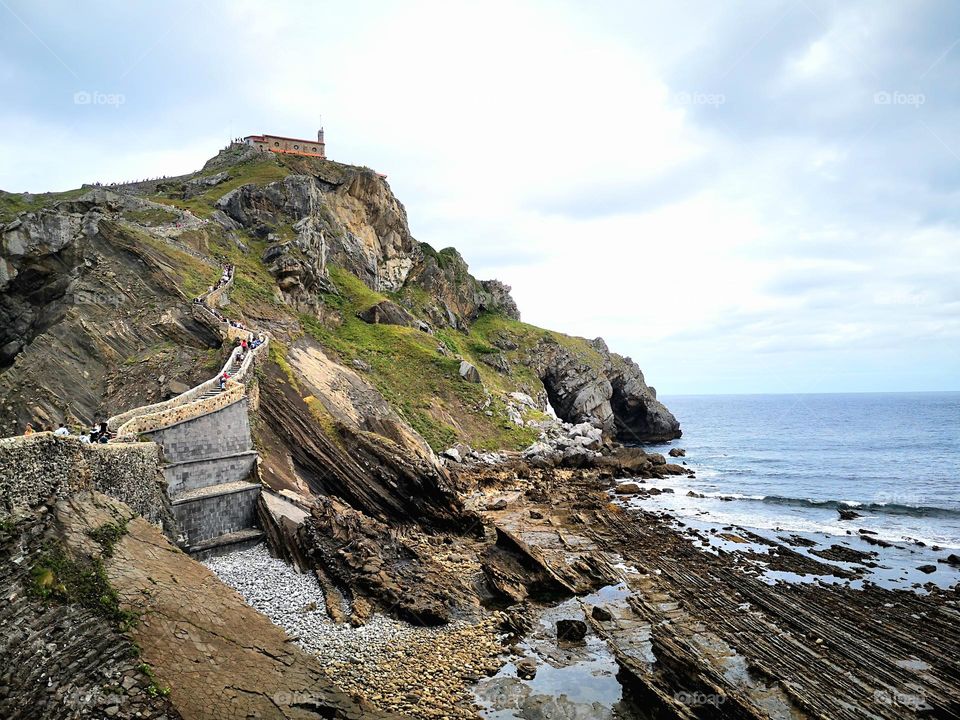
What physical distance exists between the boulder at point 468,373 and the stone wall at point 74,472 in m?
44.4

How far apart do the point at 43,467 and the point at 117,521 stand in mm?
2485

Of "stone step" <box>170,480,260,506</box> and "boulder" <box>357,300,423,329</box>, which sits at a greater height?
"boulder" <box>357,300,423,329</box>

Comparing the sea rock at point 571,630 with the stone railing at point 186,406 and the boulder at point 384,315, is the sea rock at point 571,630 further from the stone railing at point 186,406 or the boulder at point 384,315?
the boulder at point 384,315

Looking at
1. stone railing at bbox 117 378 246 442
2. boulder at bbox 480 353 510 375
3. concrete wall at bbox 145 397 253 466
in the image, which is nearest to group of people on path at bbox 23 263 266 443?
stone railing at bbox 117 378 246 442

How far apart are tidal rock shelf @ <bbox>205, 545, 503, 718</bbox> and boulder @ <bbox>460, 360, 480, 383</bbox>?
134ft

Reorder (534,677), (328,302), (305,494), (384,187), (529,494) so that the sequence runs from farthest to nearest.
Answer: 1. (384,187)
2. (328,302)
3. (529,494)
4. (305,494)
5. (534,677)

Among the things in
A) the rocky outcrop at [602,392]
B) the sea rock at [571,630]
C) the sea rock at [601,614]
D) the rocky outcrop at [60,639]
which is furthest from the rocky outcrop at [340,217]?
the rocky outcrop at [60,639]

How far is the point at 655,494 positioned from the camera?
166 ft

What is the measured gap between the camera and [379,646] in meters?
18.6

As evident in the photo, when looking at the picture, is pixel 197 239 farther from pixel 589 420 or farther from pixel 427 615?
pixel 589 420

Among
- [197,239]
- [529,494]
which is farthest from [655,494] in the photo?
[197,239]

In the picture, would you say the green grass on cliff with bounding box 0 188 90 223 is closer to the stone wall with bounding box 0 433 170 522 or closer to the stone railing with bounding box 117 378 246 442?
the stone railing with bounding box 117 378 246 442

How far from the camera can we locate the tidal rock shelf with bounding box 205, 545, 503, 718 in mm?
16375

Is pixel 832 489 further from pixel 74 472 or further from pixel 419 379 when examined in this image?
pixel 74 472
